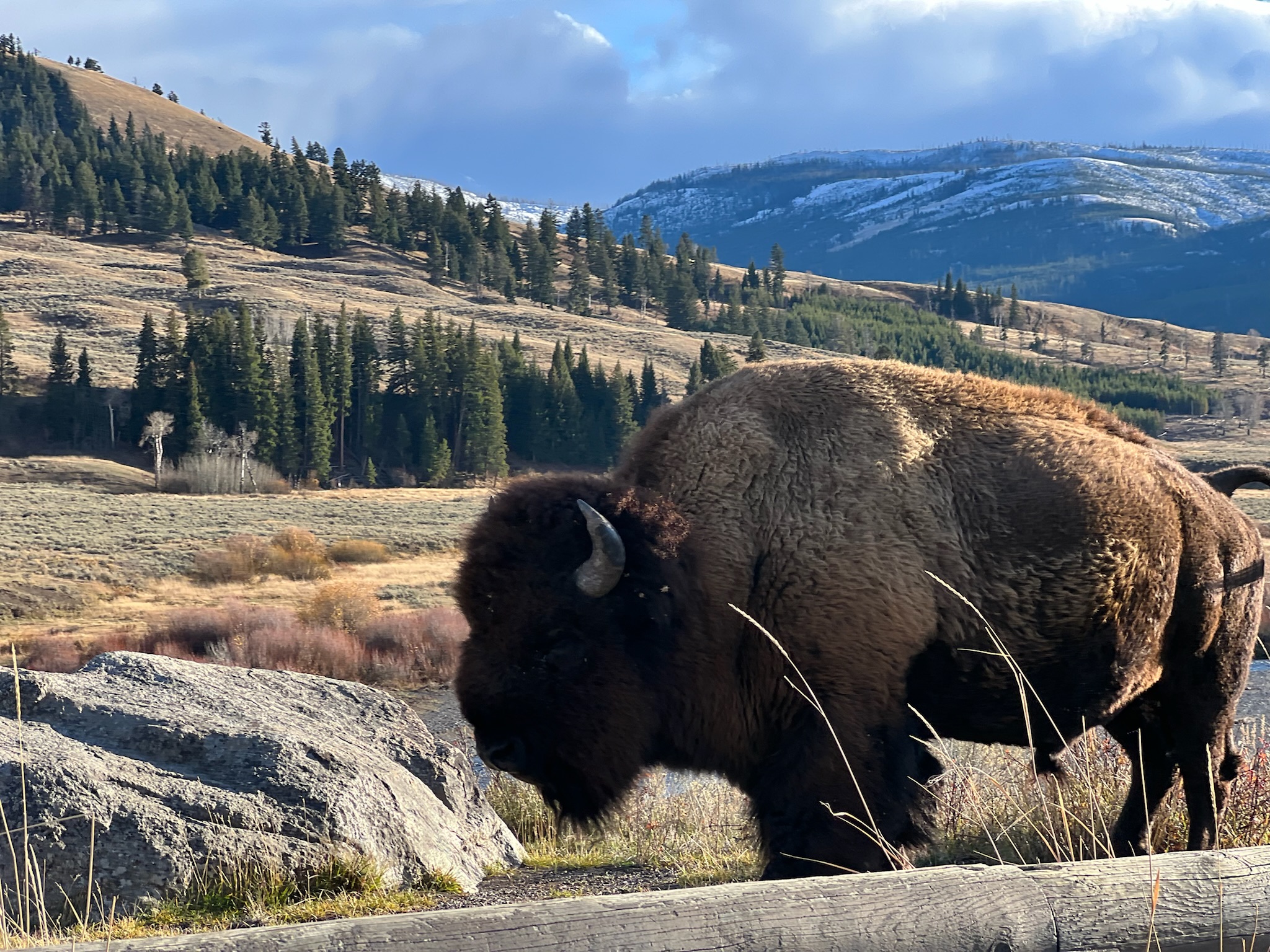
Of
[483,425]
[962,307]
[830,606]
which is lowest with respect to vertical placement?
[830,606]

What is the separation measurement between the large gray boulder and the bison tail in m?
4.09

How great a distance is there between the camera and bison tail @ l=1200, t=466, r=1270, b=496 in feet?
16.4

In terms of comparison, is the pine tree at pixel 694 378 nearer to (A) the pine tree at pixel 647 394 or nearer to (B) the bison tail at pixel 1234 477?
(A) the pine tree at pixel 647 394

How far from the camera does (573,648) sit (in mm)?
4188

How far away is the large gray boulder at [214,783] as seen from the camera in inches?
205

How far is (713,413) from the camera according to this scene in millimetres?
4613

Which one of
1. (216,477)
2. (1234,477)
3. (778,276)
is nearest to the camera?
(1234,477)

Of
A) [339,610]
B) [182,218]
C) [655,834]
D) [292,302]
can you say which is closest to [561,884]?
[655,834]

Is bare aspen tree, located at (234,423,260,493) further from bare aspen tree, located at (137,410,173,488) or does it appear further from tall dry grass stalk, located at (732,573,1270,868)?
tall dry grass stalk, located at (732,573,1270,868)

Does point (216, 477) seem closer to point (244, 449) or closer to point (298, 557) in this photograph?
point (244, 449)

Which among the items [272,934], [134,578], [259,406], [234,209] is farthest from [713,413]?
[234,209]

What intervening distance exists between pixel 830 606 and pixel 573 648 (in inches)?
36.7

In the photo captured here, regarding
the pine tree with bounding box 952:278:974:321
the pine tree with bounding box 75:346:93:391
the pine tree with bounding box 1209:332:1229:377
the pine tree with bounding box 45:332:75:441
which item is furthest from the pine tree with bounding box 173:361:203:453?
the pine tree with bounding box 952:278:974:321

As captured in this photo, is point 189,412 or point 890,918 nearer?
point 890,918
